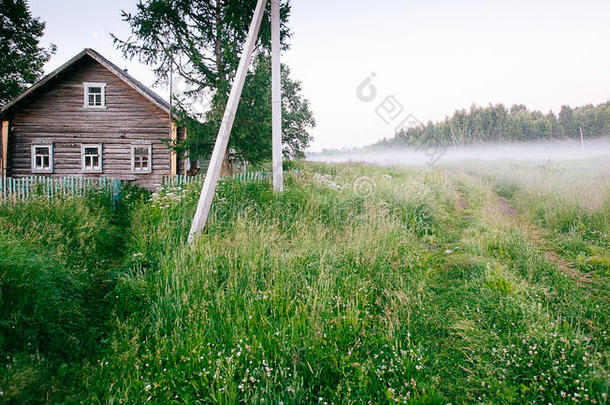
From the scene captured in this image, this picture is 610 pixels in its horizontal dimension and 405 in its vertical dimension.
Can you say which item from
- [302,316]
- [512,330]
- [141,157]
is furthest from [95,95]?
[512,330]

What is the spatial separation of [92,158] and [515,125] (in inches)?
2333

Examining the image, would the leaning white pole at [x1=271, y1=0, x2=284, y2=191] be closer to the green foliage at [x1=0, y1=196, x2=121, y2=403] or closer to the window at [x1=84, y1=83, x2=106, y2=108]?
the green foliage at [x1=0, y1=196, x2=121, y2=403]

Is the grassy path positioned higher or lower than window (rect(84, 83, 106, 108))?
lower

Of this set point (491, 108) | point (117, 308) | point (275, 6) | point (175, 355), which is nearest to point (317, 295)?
point (175, 355)

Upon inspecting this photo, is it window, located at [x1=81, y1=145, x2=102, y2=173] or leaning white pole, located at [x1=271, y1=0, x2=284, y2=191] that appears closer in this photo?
leaning white pole, located at [x1=271, y1=0, x2=284, y2=191]

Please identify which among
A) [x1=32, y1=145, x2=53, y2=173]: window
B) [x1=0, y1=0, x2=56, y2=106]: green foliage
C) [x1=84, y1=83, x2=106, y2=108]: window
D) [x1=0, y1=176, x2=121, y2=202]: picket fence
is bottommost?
[x1=0, y1=176, x2=121, y2=202]: picket fence

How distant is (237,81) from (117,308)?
4.31 metres

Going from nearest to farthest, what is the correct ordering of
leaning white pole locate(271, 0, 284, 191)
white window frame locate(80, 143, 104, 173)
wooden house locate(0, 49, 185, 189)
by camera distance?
leaning white pole locate(271, 0, 284, 191), wooden house locate(0, 49, 185, 189), white window frame locate(80, 143, 104, 173)

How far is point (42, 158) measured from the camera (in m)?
15.1

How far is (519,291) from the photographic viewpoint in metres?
3.40

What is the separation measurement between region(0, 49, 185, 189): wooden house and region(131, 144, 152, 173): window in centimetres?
5

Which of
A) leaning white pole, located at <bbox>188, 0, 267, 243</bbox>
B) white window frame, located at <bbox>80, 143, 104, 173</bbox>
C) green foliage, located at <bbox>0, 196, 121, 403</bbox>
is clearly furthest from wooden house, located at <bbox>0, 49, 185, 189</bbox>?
green foliage, located at <bbox>0, 196, 121, 403</bbox>

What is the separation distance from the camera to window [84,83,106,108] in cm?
1480

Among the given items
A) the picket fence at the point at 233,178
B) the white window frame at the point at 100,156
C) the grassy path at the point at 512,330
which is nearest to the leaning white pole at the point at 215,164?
the picket fence at the point at 233,178
